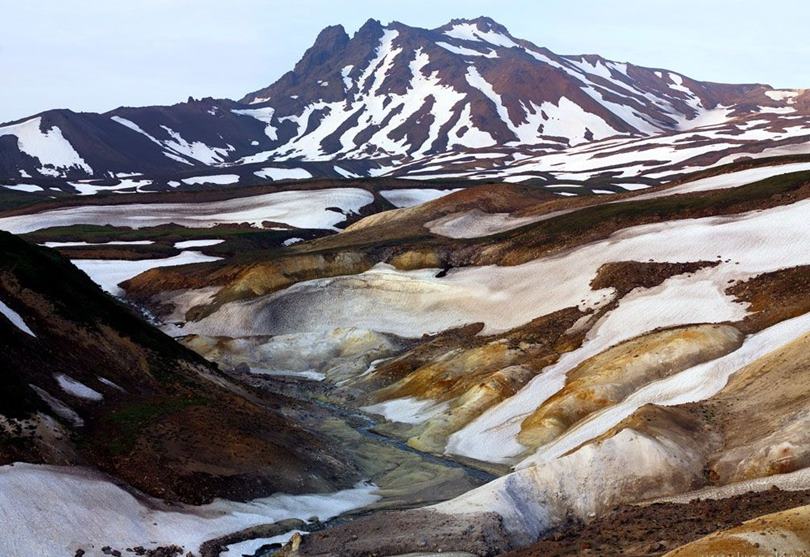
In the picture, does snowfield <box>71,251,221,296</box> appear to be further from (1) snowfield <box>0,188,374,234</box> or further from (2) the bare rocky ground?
(2) the bare rocky ground

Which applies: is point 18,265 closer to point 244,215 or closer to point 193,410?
point 193,410

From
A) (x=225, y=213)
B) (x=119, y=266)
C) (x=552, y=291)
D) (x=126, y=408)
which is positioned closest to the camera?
(x=126, y=408)

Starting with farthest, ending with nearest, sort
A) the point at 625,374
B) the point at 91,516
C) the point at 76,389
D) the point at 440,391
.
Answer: the point at 440,391
the point at 625,374
the point at 76,389
the point at 91,516

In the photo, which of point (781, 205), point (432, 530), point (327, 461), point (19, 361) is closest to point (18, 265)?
point (19, 361)

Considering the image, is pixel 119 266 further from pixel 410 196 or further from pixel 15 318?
pixel 410 196

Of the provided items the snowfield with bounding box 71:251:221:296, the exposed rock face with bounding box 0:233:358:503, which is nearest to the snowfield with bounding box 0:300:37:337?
the exposed rock face with bounding box 0:233:358:503

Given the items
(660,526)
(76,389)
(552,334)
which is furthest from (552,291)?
(660,526)
